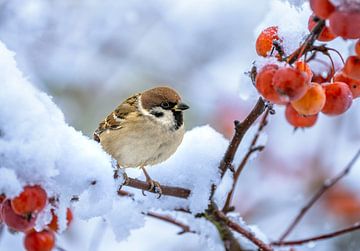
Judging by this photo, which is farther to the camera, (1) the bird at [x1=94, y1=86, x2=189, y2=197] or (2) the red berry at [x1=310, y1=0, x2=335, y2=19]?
(1) the bird at [x1=94, y1=86, x2=189, y2=197]

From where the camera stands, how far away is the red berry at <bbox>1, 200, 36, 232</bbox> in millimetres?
1353

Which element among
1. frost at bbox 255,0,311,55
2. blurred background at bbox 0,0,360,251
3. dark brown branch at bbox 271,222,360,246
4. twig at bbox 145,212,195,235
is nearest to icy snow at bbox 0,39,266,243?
twig at bbox 145,212,195,235

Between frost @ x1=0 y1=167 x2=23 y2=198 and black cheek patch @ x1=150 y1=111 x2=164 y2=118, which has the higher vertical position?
black cheek patch @ x1=150 y1=111 x2=164 y2=118

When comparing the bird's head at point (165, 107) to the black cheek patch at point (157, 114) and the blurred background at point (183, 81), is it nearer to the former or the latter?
the black cheek patch at point (157, 114)

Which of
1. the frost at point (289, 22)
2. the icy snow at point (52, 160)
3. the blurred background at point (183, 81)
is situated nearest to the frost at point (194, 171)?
the icy snow at point (52, 160)

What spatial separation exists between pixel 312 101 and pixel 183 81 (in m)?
4.00

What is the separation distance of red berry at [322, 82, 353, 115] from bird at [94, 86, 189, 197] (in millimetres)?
1319

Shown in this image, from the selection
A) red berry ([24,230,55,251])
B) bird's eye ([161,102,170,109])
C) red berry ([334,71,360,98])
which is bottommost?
red berry ([24,230,55,251])

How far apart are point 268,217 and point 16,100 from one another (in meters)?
2.95

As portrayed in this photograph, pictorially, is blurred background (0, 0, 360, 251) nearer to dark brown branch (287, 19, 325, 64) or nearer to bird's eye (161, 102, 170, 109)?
bird's eye (161, 102, 170, 109)

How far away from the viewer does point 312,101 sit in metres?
1.42

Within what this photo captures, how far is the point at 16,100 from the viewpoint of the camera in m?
1.35

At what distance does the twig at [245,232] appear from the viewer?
1.69 m

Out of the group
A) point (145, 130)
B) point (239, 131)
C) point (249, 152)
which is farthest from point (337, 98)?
point (145, 130)
